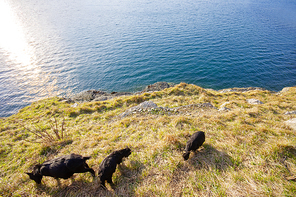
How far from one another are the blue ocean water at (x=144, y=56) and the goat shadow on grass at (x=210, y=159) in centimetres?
1855

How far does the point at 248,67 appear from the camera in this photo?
26906 millimetres

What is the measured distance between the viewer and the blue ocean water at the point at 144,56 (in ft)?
80.5

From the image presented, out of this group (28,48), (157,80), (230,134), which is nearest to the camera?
(230,134)

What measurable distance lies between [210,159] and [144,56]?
1155 inches

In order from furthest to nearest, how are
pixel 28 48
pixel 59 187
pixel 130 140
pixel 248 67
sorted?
pixel 28 48 < pixel 248 67 < pixel 130 140 < pixel 59 187

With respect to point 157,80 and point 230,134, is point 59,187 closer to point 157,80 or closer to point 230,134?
point 230,134

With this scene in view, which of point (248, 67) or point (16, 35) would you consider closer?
point (248, 67)

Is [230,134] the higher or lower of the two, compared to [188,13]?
lower

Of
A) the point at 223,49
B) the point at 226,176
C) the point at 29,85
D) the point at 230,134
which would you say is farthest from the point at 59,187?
the point at 223,49

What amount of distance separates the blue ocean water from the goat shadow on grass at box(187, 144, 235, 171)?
18555 millimetres

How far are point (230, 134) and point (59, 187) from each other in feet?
26.9

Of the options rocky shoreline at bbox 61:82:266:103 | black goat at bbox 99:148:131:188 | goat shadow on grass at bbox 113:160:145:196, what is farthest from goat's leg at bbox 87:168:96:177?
rocky shoreline at bbox 61:82:266:103

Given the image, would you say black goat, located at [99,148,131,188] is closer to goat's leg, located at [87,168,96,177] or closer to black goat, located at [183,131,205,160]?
goat's leg, located at [87,168,96,177]

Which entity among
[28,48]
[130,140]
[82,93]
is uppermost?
[28,48]
